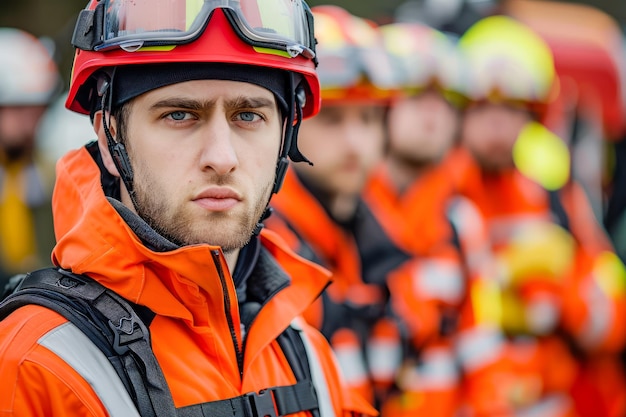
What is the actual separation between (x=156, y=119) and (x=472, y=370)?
3805 mm

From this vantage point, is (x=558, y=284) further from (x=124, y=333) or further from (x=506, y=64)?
(x=124, y=333)

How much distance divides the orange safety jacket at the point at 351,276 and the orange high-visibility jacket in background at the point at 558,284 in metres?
1.68

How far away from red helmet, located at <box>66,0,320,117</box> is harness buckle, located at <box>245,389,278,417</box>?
841mm

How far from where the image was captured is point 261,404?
2.52 meters

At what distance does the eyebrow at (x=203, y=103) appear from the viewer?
2.48 m

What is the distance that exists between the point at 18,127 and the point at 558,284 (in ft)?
15.3

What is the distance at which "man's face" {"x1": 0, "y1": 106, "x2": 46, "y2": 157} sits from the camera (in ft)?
27.5

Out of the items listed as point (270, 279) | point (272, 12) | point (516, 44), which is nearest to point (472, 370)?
point (516, 44)

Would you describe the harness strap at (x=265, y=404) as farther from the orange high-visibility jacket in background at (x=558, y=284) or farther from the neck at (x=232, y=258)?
the orange high-visibility jacket in background at (x=558, y=284)

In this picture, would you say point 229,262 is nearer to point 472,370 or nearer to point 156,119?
point 156,119

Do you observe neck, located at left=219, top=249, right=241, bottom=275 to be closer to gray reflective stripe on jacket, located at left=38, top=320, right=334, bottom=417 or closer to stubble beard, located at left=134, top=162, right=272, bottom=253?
stubble beard, located at left=134, top=162, right=272, bottom=253

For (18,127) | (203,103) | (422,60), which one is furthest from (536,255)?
(203,103)

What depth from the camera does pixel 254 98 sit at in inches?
101

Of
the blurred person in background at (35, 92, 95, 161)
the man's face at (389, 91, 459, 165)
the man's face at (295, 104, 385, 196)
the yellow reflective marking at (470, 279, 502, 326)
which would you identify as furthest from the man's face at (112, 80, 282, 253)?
the blurred person in background at (35, 92, 95, 161)
